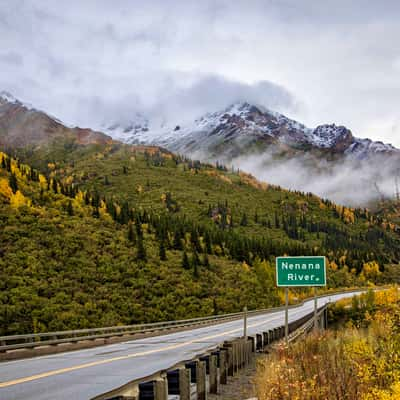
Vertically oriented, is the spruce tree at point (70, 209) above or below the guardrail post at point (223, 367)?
above

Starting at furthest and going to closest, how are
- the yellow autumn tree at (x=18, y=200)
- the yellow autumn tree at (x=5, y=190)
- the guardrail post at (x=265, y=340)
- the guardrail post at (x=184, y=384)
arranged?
the yellow autumn tree at (x=5, y=190) → the yellow autumn tree at (x=18, y=200) → the guardrail post at (x=265, y=340) → the guardrail post at (x=184, y=384)

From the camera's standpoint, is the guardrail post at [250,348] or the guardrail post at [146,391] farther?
the guardrail post at [250,348]

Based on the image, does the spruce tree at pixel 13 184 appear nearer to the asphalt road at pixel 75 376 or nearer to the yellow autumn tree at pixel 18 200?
the yellow autumn tree at pixel 18 200

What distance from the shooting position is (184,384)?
24.7 feet

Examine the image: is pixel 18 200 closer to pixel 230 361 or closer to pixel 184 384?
pixel 230 361

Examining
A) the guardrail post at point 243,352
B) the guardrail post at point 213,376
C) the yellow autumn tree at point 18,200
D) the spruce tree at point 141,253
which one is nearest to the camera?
the guardrail post at point 213,376

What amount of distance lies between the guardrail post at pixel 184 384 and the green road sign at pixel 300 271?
12793mm

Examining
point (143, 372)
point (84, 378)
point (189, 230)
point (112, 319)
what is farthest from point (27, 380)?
point (189, 230)

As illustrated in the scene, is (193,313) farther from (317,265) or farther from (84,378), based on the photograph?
(84,378)

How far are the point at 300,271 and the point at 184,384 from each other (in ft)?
44.3

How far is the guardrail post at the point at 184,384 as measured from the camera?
7457mm

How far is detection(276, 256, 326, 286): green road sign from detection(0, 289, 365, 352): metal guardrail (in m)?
9.21

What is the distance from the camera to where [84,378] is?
40.3 feet

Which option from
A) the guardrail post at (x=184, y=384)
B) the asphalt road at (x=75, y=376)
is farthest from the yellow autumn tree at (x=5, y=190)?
the guardrail post at (x=184, y=384)
